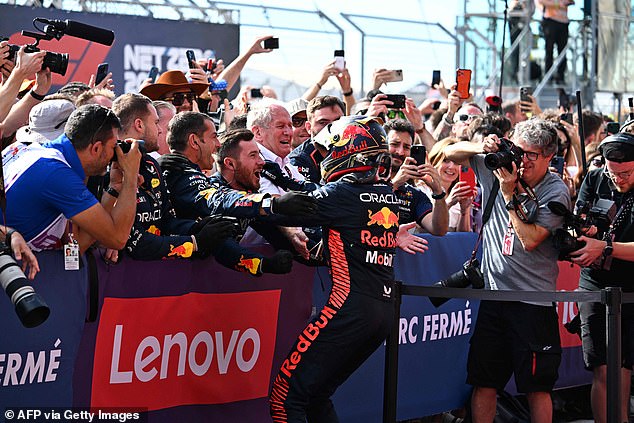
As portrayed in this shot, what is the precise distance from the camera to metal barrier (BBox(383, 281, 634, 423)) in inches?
220

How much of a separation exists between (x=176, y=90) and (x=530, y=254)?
316cm

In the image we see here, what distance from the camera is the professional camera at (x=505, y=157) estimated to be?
627 cm

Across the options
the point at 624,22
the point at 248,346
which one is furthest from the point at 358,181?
the point at 624,22

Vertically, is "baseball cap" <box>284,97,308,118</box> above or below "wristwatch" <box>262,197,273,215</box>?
above

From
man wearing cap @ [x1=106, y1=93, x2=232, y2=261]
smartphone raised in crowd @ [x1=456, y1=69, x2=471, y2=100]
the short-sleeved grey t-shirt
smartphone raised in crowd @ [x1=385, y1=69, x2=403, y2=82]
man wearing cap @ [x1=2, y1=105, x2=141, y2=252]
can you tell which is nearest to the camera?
man wearing cap @ [x1=2, y1=105, x2=141, y2=252]

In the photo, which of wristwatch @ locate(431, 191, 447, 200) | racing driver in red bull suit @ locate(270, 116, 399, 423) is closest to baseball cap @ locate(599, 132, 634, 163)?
wristwatch @ locate(431, 191, 447, 200)

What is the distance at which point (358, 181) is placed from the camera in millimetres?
5711

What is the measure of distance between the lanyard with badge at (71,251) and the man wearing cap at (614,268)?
10.7 ft

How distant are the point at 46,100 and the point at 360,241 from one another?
2128 mm

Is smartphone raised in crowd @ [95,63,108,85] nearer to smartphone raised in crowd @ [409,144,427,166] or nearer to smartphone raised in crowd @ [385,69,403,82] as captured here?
smartphone raised in crowd @ [409,144,427,166]

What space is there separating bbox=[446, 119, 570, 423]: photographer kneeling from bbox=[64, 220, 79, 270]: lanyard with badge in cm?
249

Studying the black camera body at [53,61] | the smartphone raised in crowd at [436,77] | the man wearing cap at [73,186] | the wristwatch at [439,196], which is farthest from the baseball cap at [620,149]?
the smartphone raised in crowd at [436,77]

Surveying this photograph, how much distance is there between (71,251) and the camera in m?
5.25

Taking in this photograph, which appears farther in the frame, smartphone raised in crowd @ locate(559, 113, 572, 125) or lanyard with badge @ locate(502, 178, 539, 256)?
smartphone raised in crowd @ locate(559, 113, 572, 125)
